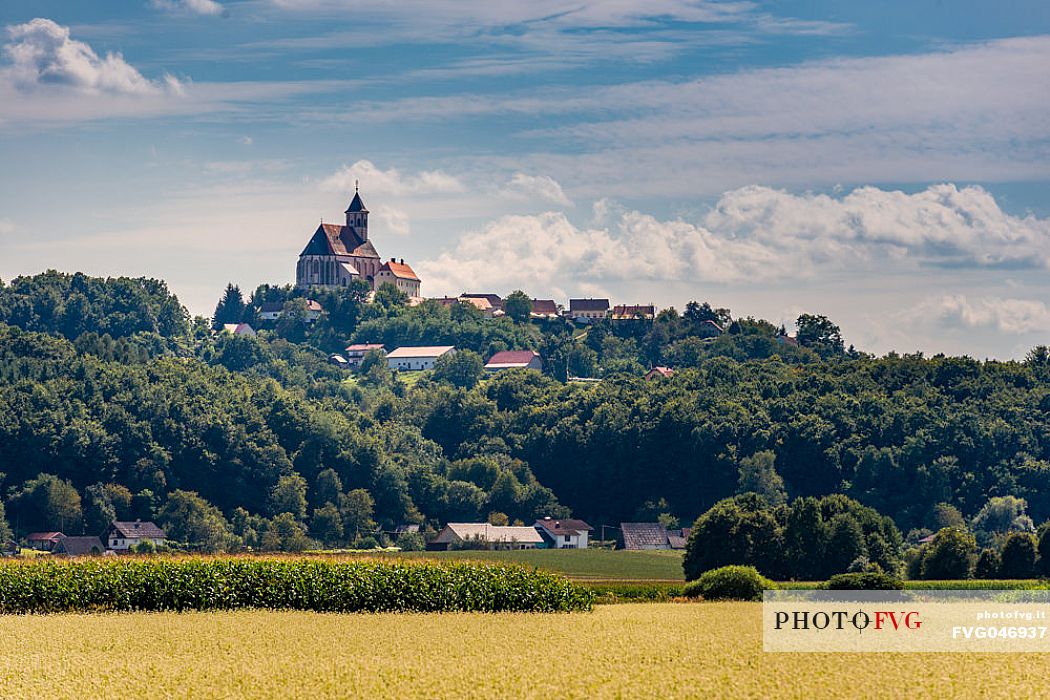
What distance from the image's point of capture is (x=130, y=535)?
14300 centimetres

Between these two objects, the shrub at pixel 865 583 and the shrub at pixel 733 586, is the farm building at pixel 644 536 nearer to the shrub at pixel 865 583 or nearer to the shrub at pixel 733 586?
the shrub at pixel 733 586

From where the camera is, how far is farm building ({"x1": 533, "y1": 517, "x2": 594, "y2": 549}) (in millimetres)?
147125

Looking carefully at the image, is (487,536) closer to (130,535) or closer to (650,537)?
(650,537)

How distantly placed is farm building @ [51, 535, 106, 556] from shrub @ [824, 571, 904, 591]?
8742cm

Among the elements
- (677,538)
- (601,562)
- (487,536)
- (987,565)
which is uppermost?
(987,565)

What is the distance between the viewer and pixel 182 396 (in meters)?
171

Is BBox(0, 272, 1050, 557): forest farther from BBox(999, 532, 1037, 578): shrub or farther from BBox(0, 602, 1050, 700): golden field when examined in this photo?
BBox(0, 602, 1050, 700): golden field

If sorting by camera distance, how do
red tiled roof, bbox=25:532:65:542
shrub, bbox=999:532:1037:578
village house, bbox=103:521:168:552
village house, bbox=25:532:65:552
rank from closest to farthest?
shrub, bbox=999:532:1037:578
village house, bbox=25:532:65:552
red tiled roof, bbox=25:532:65:542
village house, bbox=103:521:168:552

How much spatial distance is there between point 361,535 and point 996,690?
389ft

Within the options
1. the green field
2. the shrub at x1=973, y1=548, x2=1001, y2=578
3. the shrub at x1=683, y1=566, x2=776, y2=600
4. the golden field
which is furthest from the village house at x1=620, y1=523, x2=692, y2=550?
the golden field

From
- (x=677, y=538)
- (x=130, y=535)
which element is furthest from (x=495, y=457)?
(x=130, y=535)

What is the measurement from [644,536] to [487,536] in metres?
12.7

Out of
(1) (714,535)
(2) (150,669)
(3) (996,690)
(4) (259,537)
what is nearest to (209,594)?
(2) (150,669)

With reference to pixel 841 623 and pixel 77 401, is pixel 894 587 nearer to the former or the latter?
pixel 841 623
